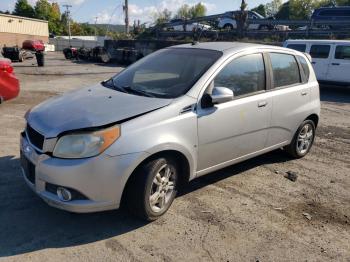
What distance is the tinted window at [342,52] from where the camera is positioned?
12.9 metres

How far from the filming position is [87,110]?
354 centimetres

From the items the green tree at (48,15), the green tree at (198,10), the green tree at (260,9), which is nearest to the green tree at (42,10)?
the green tree at (48,15)

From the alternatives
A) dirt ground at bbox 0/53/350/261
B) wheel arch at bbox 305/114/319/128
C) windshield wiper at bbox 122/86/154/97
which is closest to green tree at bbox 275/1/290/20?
wheel arch at bbox 305/114/319/128

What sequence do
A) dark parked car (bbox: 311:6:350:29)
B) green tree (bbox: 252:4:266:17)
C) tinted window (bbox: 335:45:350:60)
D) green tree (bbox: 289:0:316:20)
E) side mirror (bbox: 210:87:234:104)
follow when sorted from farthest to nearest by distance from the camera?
green tree (bbox: 252:4:266:17) < green tree (bbox: 289:0:316:20) < dark parked car (bbox: 311:6:350:29) < tinted window (bbox: 335:45:350:60) < side mirror (bbox: 210:87:234:104)

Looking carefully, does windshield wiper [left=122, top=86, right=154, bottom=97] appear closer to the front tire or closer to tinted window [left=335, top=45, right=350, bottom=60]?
the front tire

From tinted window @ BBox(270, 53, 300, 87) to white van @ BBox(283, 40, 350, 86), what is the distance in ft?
28.8

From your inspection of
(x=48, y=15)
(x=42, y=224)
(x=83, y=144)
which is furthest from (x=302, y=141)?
(x=48, y=15)

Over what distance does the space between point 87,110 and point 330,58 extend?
11901 mm

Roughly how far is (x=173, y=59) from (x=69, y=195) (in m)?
2.19

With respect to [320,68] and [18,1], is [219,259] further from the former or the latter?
[18,1]

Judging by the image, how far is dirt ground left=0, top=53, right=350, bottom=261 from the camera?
10.7ft

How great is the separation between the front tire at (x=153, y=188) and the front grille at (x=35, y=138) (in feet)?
2.85

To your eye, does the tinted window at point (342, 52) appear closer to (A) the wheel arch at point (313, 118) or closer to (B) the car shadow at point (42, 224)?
(A) the wheel arch at point (313, 118)

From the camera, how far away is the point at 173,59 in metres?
4.61
